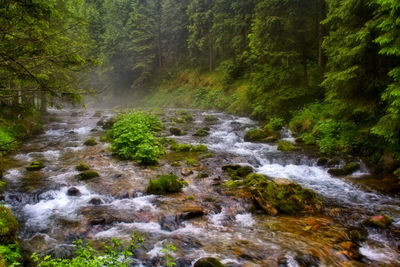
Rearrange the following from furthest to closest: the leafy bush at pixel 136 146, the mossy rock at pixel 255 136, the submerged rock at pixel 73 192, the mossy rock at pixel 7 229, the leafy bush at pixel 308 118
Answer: the mossy rock at pixel 255 136 → the leafy bush at pixel 308 118 → the leafy bush at pixel 136 146 → the submerged rock at pixel 73 192 → the mossy rock at pixel 7 229

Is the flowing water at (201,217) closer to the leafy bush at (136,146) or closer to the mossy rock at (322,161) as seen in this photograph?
the mossy rock at (322,161)

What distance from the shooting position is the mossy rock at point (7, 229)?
575 cm

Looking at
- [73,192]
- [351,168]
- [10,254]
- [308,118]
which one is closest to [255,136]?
[308,118]

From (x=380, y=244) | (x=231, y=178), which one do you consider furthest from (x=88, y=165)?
(x=380, y=244)

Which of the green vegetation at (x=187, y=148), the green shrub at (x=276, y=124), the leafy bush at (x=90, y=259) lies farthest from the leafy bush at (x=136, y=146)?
the green shrub at (x=276, y=124)

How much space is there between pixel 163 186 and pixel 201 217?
2132 millimetres

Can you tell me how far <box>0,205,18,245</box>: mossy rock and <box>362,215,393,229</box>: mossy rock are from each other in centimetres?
817

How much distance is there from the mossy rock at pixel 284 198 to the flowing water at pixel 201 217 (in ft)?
1.02

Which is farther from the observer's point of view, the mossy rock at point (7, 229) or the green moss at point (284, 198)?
the green moss at point (284, 198)

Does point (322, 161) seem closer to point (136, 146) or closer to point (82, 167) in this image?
point (136, 146)

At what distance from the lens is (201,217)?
25.0ft

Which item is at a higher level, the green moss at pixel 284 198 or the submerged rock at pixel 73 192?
the green moss at pixel 284 198

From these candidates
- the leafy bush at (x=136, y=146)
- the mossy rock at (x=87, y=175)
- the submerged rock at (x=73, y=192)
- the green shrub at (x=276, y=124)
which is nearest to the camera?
the submerged rock at (x=73, y=192)

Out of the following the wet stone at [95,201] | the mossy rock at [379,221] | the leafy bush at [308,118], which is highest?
the leafy bush at [308,118]
